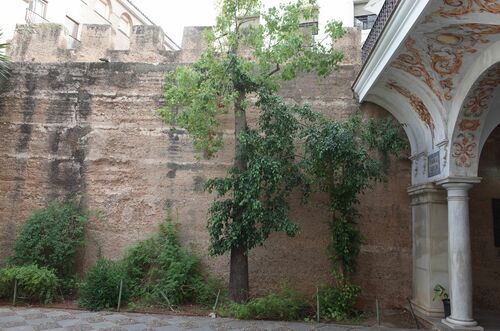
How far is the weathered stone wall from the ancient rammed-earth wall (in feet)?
4.10

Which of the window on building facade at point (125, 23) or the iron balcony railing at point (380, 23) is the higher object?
the window on building facade at point (125, 23)

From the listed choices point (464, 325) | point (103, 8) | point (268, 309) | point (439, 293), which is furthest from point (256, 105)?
point (103, 8)

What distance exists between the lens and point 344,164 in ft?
21.4

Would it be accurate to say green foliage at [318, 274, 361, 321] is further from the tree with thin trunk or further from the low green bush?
the low green bush

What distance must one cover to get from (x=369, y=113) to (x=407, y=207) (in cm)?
196

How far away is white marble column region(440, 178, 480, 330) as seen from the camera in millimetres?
5961

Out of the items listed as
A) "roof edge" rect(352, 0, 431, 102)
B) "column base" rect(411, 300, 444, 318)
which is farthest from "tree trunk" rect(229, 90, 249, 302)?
"column base" rect(411, 300, 444, 318)

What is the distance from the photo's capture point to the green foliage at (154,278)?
706cm

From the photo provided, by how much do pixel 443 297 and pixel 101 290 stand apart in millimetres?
5633

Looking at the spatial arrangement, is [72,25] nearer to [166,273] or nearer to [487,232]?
[166,273]

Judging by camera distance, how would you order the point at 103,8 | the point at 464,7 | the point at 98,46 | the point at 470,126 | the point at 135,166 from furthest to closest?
the point at 103,8, the point at 98,46, the point at 135,166, the point at 470,126, the point at 464,7

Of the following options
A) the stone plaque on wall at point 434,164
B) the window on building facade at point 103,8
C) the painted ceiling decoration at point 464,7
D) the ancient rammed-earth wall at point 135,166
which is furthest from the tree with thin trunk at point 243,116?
A: the window on building facade at point 103,8

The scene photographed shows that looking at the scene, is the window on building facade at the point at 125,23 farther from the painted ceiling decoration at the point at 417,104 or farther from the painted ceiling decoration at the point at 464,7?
the painted ceiling decoration at the point at 464,7

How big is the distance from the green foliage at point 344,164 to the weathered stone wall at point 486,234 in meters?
2.27
